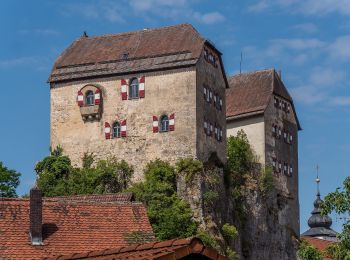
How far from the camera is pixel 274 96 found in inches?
3246

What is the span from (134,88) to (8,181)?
9.94m

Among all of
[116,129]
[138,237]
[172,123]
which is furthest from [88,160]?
[138,237]

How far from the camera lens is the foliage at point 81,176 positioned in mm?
66375

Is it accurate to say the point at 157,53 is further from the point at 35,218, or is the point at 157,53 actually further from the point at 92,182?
the point at 35,218

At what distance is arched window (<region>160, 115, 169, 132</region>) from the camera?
67562mm

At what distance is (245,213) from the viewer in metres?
75.2

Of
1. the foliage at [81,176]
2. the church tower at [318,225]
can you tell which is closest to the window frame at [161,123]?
the foliage at [81,176]

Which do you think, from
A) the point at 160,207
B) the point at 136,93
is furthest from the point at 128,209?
the point at 136,93

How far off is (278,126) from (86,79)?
1757cm

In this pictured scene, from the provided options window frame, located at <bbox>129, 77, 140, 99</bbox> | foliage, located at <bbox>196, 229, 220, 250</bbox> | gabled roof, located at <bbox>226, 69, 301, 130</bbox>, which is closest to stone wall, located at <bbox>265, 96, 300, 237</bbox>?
gabled roof, located at <bbox>226, 69, 301, 130</bbox>

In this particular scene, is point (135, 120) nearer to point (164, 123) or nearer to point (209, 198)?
point (164, 123)

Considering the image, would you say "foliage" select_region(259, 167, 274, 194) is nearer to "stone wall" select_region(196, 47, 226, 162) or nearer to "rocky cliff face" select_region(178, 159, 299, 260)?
"rocky cliff face" select_region(178, 159, 299, 260)

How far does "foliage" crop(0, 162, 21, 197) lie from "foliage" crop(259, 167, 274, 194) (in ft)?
59.0

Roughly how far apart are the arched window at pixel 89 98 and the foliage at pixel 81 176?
3.71m
